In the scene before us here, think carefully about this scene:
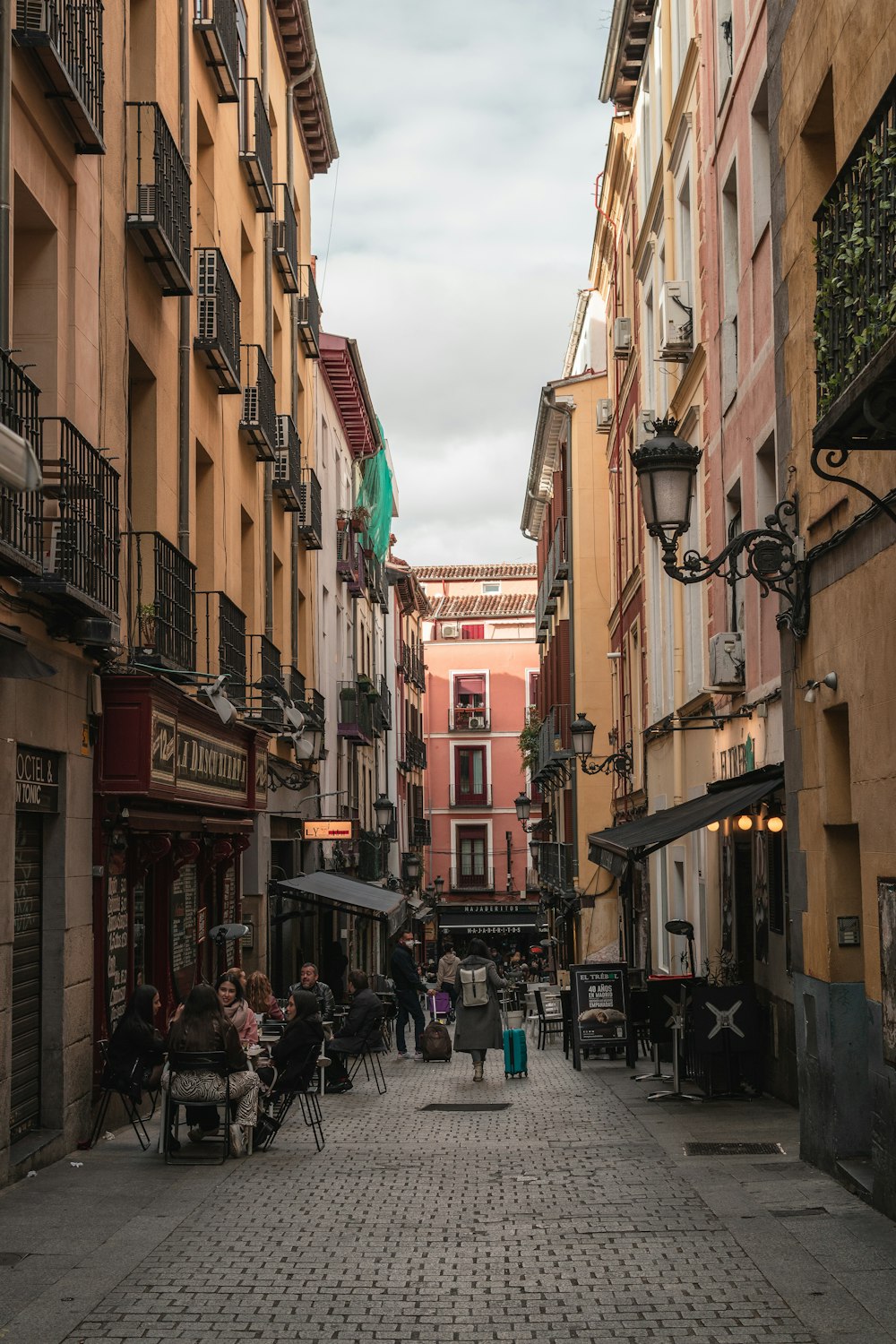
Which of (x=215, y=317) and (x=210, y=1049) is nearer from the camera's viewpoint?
(x=210, y=1049)

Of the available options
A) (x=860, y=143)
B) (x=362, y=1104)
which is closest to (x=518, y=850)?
(x=362, y=1104)

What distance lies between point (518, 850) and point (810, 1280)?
6459 cm

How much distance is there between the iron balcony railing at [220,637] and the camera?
58.9ft

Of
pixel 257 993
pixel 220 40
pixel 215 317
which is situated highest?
pixel 220 40

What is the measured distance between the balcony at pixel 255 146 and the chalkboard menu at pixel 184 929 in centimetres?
1002

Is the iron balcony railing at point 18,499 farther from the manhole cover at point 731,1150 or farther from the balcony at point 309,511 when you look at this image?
the balcony at point 309,511

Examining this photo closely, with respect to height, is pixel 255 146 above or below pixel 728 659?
above

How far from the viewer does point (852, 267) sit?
7.95 metres

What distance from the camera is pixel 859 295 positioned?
7.86m

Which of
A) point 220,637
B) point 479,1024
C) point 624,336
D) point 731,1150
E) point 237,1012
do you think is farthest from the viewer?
point 624,336

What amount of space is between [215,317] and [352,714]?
20.0 metres

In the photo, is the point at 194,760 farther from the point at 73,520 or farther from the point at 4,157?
the point at 4,157

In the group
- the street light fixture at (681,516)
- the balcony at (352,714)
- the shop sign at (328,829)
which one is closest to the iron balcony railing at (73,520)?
the street light fixture at (681,516)

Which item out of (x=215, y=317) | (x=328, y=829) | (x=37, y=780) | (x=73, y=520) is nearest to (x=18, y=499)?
(x=73, y=520)
